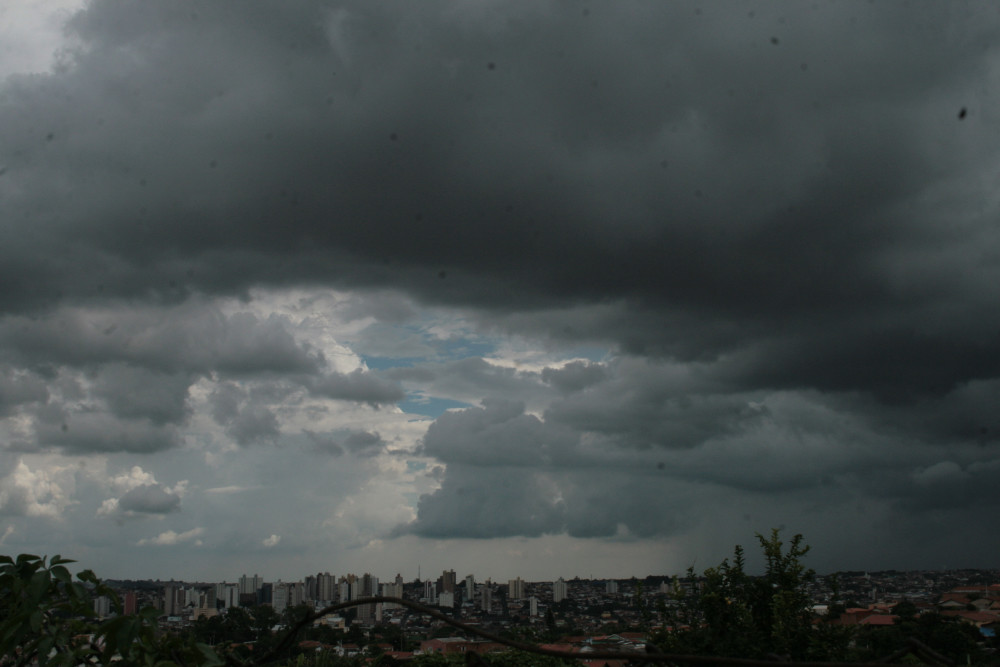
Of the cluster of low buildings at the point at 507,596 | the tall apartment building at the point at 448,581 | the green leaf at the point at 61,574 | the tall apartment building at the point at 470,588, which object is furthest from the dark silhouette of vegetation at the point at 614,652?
the tall apartment building at the point at 470,588

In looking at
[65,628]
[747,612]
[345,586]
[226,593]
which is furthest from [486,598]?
[65,628]

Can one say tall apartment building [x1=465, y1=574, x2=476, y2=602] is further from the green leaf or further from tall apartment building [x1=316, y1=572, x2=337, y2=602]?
the green leaf

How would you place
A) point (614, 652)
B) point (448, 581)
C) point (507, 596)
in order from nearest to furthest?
point (614, 652) → point (448, 581) → point (507, 596)

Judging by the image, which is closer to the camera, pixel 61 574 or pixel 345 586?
pixel 61 574

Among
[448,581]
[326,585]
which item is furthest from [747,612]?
[326,585]

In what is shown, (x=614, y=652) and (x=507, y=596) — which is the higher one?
(x=614, y=652)

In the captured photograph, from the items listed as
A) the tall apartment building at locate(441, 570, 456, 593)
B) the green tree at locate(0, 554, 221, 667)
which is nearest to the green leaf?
the green tree at locate(0, 554, 221, 667)

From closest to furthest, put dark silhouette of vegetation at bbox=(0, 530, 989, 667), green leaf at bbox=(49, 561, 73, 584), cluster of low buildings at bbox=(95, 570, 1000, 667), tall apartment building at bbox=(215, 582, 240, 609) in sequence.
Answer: dark silhouette of vegetation at bbox=(0, 530, 989, 667) < green leaf at bbox=(49, 561, 73, 584) < cluster of low buildings at bbox=(95, 570, 1000, 667) < tall apartment building at bbox=(215, 582, 240, 609)

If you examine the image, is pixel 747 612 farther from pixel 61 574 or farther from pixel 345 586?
pixel 345 586

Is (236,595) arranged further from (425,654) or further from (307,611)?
(307,611)

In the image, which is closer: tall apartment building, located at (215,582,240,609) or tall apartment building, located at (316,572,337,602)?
tall apartment building, located at (215,582,240,609)

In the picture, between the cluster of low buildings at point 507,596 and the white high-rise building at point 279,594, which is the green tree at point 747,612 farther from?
the white high-rise building at point 279,594

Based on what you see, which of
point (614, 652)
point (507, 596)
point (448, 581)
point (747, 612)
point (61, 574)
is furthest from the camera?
point (507, 596)
